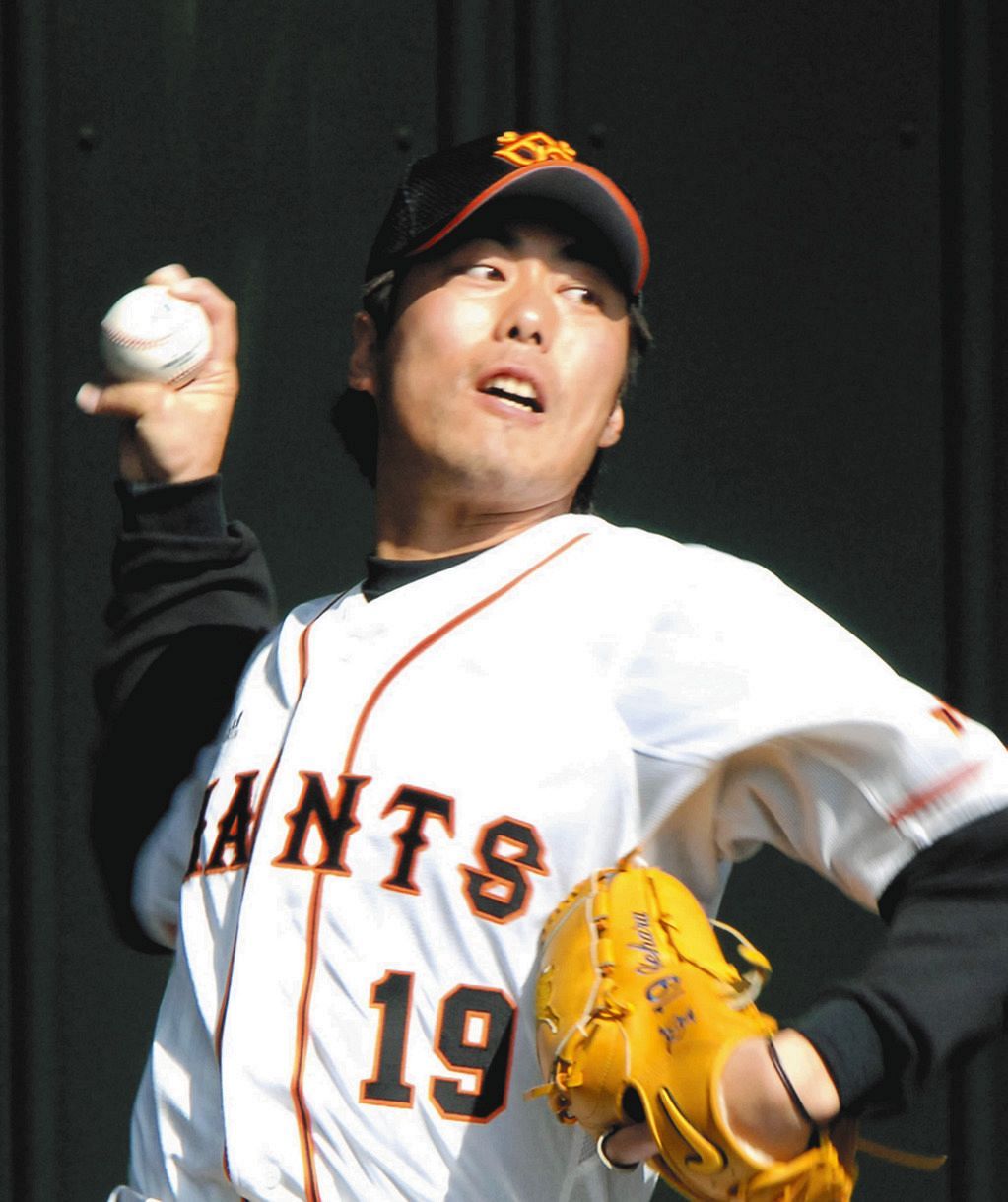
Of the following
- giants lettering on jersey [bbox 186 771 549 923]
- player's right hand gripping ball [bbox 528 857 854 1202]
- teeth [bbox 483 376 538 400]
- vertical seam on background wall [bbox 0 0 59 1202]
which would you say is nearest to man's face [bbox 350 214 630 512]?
teeth [bbox 483 376 538 400]

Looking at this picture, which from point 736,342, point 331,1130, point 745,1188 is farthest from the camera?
point 736,342

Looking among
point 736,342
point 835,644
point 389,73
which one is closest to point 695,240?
point 736,342

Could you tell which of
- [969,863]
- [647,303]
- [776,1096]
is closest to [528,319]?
[969,863]

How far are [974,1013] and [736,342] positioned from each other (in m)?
1.62

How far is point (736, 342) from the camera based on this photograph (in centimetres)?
298

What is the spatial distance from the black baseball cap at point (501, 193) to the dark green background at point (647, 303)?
3.01 feet

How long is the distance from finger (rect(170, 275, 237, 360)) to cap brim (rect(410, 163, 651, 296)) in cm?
23

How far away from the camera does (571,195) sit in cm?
200

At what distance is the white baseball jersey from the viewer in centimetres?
165

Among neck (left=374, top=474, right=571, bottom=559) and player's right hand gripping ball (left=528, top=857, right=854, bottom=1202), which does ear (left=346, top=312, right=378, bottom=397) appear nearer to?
neck (left=374, top=474, right=571, bottom=559)

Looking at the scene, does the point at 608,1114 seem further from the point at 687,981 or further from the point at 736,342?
the point at 736,342

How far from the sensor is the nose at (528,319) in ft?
6.36

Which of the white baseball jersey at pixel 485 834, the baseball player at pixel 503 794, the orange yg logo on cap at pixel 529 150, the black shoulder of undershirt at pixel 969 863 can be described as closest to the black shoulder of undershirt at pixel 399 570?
the baseball player at pixel 503 794

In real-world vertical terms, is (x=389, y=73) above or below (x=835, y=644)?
above
